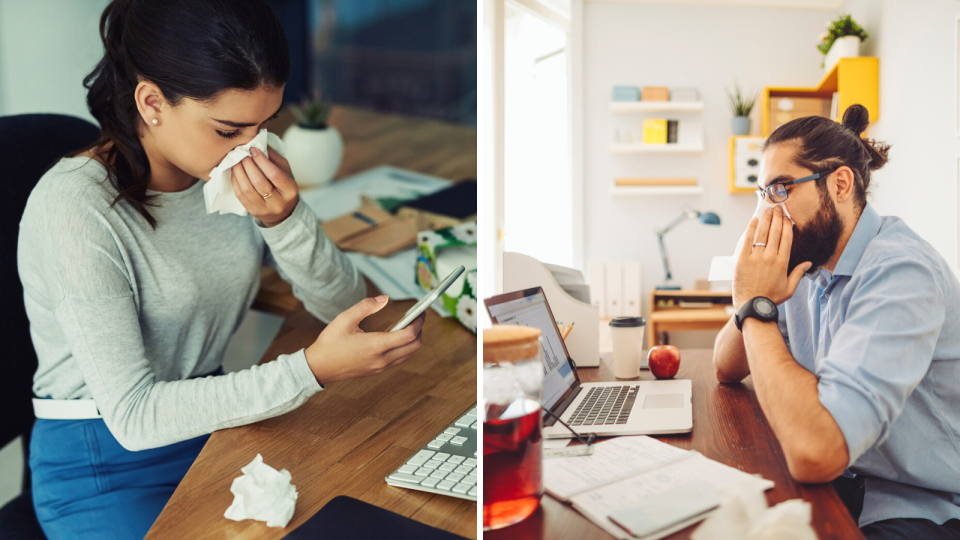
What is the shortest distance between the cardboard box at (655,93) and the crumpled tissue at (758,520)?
1.43 m

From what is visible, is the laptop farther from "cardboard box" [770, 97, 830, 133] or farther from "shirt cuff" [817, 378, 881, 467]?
"cardboard box" [770, 97, 830, 133]

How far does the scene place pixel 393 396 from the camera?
0.79 m

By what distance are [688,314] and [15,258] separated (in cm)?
130

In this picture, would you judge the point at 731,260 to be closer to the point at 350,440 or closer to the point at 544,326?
the point at 544,326

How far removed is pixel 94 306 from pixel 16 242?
383 mm

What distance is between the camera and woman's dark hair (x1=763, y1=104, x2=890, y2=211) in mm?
660

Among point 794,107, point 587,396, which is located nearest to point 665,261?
point 794,107

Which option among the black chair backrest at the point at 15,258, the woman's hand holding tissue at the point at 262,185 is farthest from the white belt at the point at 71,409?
the woman's hand holding tissue at the point at 262,185

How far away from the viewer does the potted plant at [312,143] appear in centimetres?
166

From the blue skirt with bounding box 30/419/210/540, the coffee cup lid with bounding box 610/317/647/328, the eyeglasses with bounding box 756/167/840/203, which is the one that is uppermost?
the eyeglasses with bounding box 756/167/840/203

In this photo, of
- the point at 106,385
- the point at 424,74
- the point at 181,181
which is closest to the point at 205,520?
the point at 106,385

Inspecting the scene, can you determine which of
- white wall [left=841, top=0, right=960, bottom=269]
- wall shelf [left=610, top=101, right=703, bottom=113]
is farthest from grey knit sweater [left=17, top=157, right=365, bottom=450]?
wall shelf [left=610, top=101, right=703, bottom=113]

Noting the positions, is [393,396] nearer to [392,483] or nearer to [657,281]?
[392,483]

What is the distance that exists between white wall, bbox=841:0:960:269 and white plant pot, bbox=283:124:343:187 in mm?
1330
